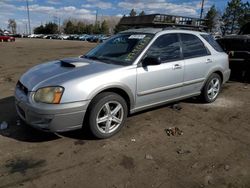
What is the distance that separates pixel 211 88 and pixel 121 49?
238 cm

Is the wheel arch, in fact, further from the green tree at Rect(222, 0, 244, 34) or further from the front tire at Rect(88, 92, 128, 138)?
the green tree at Rect(222, 0, 244, 34)

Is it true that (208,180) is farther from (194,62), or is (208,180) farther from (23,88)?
(23,88)

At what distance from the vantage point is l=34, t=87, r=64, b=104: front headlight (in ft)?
11.4

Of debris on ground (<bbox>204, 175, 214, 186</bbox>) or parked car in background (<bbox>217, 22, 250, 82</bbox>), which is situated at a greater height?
parked car in background (<bbox>217, 22, 250, 82</bbox>)

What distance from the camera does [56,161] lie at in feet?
11.1

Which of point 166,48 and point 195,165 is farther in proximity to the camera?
point 166,48

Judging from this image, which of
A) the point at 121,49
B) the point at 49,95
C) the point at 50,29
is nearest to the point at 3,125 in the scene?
the point at 49,95

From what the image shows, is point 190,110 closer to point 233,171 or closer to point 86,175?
point 233,171

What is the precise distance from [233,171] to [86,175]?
181 cm

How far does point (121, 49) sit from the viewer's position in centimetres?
466

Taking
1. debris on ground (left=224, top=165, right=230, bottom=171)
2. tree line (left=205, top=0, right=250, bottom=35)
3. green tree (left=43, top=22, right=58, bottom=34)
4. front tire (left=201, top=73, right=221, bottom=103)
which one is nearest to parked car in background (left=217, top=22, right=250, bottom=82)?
front tire (left=201, top=73, right=221, bottom=103)

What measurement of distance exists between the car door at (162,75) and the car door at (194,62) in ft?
0.55

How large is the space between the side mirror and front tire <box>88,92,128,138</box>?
0.72 m

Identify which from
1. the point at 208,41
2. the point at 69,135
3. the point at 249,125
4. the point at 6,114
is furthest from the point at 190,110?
the point at 6,114
